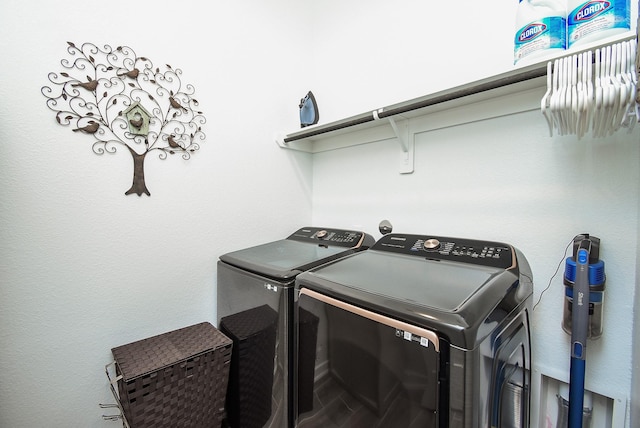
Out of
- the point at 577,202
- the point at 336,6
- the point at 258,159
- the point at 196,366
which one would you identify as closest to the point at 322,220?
the point at 258,159

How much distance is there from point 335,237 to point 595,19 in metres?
1.29

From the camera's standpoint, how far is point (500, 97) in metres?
1.14

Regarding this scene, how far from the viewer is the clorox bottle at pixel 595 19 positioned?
28.5 inches

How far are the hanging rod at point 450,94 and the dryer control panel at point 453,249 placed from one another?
608 mm

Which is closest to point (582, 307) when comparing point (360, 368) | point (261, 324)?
point (360, 368)

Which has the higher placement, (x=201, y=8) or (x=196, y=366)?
(x=201, y=8)

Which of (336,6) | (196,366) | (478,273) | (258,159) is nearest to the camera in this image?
(478,273)

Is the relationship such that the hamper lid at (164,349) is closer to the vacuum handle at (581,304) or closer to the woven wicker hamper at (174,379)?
the woven wicker hamper at (174,379)

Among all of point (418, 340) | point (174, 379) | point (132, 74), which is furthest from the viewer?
point (132, 74)

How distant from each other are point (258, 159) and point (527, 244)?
1.50m

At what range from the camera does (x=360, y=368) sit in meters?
0.78

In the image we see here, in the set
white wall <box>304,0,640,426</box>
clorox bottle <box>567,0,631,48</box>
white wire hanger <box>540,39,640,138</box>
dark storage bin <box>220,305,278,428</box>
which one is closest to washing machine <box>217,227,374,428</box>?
dark storage bin <box>220,305,278,428</box>

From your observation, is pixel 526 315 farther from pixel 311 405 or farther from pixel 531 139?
pixel 311 405

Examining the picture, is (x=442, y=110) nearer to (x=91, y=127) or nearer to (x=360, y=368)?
(x=360, y=368)
